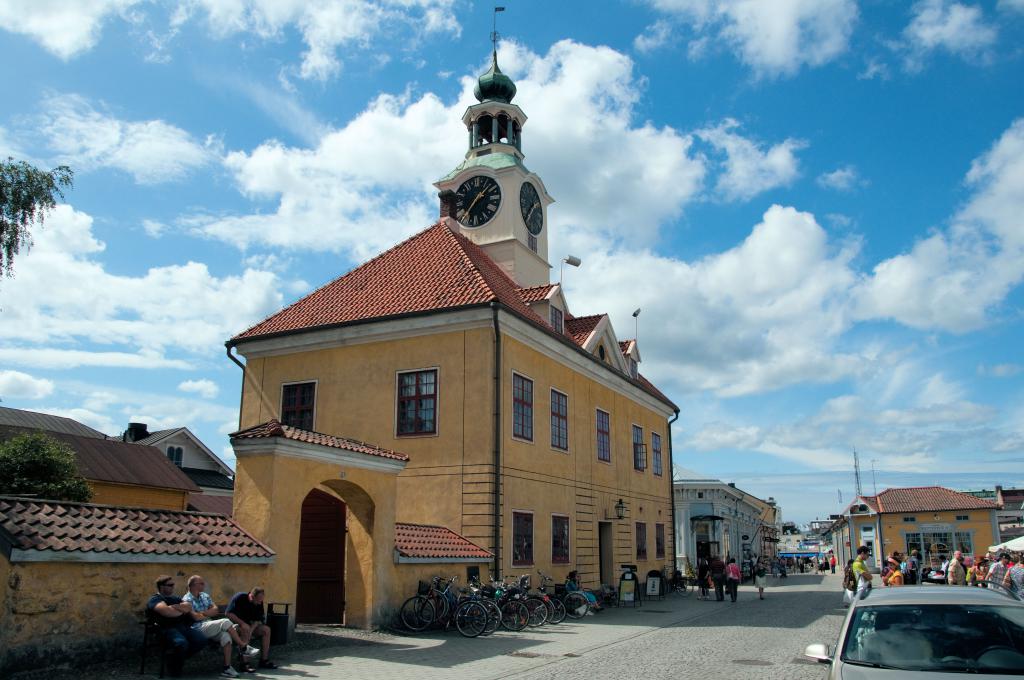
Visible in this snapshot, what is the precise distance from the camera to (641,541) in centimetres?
2938

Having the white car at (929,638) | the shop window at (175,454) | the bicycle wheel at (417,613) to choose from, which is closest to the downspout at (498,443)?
the bicycle wheel at (417,613)

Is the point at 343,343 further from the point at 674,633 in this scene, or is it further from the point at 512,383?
the point at 674,633

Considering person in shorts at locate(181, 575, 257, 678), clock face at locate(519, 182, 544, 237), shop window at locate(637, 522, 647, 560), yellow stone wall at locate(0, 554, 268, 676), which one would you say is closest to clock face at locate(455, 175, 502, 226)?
clock face at locate(519, 182, 544, 237)

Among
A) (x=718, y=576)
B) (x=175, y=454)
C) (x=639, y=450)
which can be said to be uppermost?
(x=175, y=454)

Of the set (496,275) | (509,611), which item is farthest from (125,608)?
(496,275)

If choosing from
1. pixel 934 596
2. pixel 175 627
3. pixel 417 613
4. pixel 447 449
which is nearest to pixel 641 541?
pixel 447 449

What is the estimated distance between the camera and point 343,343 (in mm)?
22016

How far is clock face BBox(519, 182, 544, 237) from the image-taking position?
31356 mm

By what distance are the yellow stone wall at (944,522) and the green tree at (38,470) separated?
5289cm

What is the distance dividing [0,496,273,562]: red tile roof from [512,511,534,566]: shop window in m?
8.40

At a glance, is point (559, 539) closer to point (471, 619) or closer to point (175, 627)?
point (471, 619)

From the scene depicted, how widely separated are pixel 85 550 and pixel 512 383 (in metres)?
11.9

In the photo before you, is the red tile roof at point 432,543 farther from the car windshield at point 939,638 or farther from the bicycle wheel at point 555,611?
the car windshield at point 939,638

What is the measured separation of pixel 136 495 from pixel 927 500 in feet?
171
